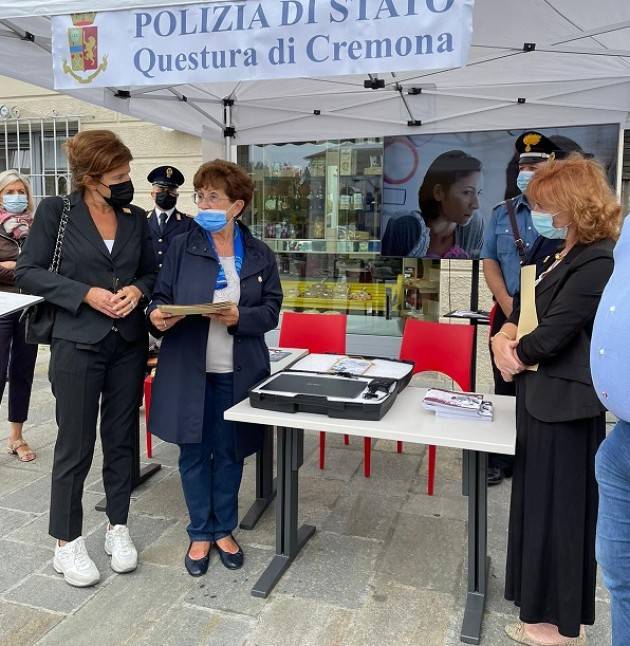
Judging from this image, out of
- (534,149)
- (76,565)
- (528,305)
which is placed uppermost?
(534,149)

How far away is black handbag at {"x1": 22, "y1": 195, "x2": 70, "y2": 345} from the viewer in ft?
7.94

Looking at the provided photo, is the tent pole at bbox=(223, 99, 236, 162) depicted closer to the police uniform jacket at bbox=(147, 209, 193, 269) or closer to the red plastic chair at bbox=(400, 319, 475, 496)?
the police uniform jacket at bbox=(147, 209, 193, 269)

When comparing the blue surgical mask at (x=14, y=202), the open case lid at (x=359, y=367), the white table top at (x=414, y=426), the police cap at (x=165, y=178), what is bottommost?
the white table top at (x=414, y=426)

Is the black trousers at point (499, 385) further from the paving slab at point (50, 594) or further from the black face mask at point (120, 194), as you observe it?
the paving slab at point (50, 594)

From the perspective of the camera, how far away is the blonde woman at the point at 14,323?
3678 mm

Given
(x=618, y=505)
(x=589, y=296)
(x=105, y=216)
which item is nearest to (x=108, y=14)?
(x=105, y=216)

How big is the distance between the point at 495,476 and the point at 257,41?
2.77 m

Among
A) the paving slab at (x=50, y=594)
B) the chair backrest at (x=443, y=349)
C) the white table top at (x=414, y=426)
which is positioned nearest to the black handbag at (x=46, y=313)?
the white table top at (x=414, y=426)

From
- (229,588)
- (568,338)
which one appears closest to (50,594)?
(229,588)

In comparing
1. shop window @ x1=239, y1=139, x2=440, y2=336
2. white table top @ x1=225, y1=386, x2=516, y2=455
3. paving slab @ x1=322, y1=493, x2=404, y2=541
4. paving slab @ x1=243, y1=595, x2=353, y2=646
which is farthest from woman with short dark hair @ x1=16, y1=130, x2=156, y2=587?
shop window @ x1=239, y1=139, x2=440, y2=336

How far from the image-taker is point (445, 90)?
4422mm

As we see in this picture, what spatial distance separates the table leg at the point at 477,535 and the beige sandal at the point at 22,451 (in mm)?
2891

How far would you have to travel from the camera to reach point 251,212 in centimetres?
686

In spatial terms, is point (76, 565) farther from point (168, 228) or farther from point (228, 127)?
point (228, 127)
